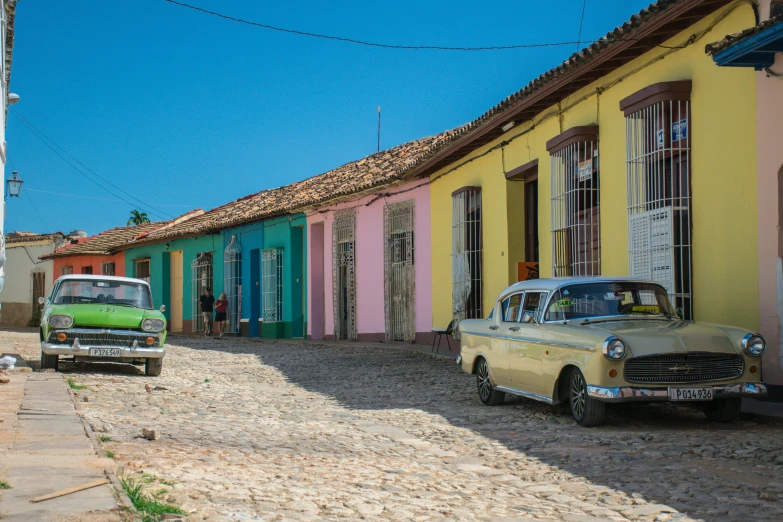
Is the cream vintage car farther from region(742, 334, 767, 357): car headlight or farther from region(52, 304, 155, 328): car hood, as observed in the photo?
region(52, 304, 155, 328): car hood

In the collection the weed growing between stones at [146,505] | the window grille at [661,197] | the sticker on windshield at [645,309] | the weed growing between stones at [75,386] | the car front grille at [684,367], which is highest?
the window grille at [661,197]

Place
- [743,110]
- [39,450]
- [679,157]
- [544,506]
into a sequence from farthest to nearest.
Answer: [679,157] < [743,110] < [39,450] < [544,506]

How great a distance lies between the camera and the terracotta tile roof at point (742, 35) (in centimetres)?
773

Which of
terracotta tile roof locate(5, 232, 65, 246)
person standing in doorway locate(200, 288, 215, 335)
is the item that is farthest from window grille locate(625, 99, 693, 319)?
terracotta tile roof locate(5, 232, 65, 246)

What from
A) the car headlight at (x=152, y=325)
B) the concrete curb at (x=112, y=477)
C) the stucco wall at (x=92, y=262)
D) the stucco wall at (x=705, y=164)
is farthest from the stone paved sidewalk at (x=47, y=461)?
the stucco wall at (x=92, y=262)

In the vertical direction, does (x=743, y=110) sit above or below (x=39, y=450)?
above

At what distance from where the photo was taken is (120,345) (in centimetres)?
1284

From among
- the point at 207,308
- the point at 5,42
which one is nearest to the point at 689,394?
the point at 5,42

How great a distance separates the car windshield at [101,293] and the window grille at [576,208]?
6.30m

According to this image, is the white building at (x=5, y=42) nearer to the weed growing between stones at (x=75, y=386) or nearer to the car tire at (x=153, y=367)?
the car tire at (x=153, y=367)

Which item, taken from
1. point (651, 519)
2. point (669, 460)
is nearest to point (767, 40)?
point (669, 460)

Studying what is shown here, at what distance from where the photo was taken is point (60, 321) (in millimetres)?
12664

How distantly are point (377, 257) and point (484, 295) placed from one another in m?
5.43

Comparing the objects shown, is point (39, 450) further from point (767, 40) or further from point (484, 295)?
point (484, 295)
